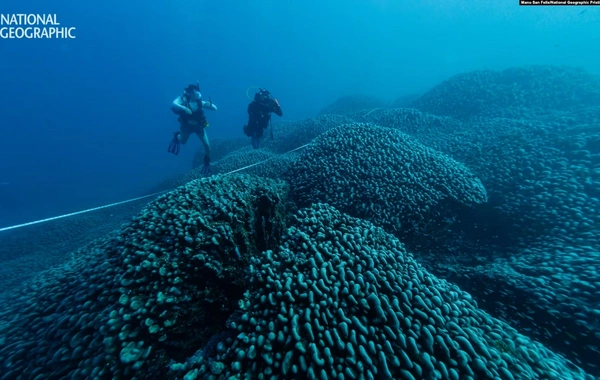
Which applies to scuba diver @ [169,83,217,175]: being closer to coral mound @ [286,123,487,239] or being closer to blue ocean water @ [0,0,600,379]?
blue ocean water @ [0,0,600,379]

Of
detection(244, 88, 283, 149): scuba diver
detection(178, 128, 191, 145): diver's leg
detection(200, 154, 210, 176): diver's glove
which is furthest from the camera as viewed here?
detection(178, 128, 191, 145): diver's leg

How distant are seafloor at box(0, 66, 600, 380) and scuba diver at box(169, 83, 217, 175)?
5.98 meters

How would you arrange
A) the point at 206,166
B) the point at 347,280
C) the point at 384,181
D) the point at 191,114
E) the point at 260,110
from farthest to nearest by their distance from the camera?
the point at 260,110, the point at 191,114, the point at 206,166, the point at 384,181, the point at 347,280

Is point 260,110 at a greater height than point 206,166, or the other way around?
point 260,110

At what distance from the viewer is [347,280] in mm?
2684

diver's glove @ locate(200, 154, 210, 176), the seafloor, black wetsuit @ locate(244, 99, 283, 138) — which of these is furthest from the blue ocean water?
black wetsuit @ locate(244, 99, 283, 138)

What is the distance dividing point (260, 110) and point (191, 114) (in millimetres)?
2875

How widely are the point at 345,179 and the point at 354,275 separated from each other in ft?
9.20

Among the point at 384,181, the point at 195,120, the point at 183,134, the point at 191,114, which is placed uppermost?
the point at 191,114

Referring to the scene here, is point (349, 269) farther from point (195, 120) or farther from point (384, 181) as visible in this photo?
point (195, 120)

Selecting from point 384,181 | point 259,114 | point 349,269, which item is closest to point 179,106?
point 259,114

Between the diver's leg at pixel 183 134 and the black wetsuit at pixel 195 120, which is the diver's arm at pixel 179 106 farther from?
the diver's leg at pixel 183 134

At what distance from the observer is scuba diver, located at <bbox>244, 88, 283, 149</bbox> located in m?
10.5


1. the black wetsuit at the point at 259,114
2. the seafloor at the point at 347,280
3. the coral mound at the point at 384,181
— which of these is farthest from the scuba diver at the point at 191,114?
the seafloor at the point at 347,280
